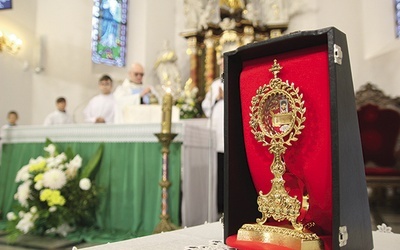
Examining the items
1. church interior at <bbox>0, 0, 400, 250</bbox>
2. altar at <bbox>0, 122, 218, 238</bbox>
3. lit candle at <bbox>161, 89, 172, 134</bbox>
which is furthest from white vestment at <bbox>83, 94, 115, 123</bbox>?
lit candle at <bbox>161, 89, 172, 134</bbox>

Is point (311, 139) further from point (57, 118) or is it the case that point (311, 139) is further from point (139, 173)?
point (57, 118)

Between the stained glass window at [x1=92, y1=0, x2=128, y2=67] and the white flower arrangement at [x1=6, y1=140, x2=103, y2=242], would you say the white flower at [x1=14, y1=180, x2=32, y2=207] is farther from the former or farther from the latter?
the stained glass window at [x1=92, y1=0, x2=128, y2=67]

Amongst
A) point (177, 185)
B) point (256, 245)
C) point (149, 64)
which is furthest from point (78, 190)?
point (149, 64)

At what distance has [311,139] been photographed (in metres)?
0.92

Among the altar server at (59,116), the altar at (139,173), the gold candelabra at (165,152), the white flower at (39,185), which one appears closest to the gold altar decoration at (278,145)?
the gold candelabra at (165,152)

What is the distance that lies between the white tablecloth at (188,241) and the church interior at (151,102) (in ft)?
0.11

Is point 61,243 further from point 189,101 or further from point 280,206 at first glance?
point 189,101

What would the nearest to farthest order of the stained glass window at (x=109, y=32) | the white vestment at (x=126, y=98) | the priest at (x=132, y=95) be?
the white vestment at (x=126, y=98) → the priest at (x=132, y=95) → the stained glass window at (x=109, y=32)

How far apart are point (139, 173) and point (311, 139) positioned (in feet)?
9.18

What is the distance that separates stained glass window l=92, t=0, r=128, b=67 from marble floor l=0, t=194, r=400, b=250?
225 inches

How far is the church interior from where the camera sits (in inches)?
134

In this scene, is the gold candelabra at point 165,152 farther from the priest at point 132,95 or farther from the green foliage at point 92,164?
the priest at point 132,95

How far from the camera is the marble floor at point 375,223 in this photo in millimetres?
3109

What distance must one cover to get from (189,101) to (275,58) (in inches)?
259
